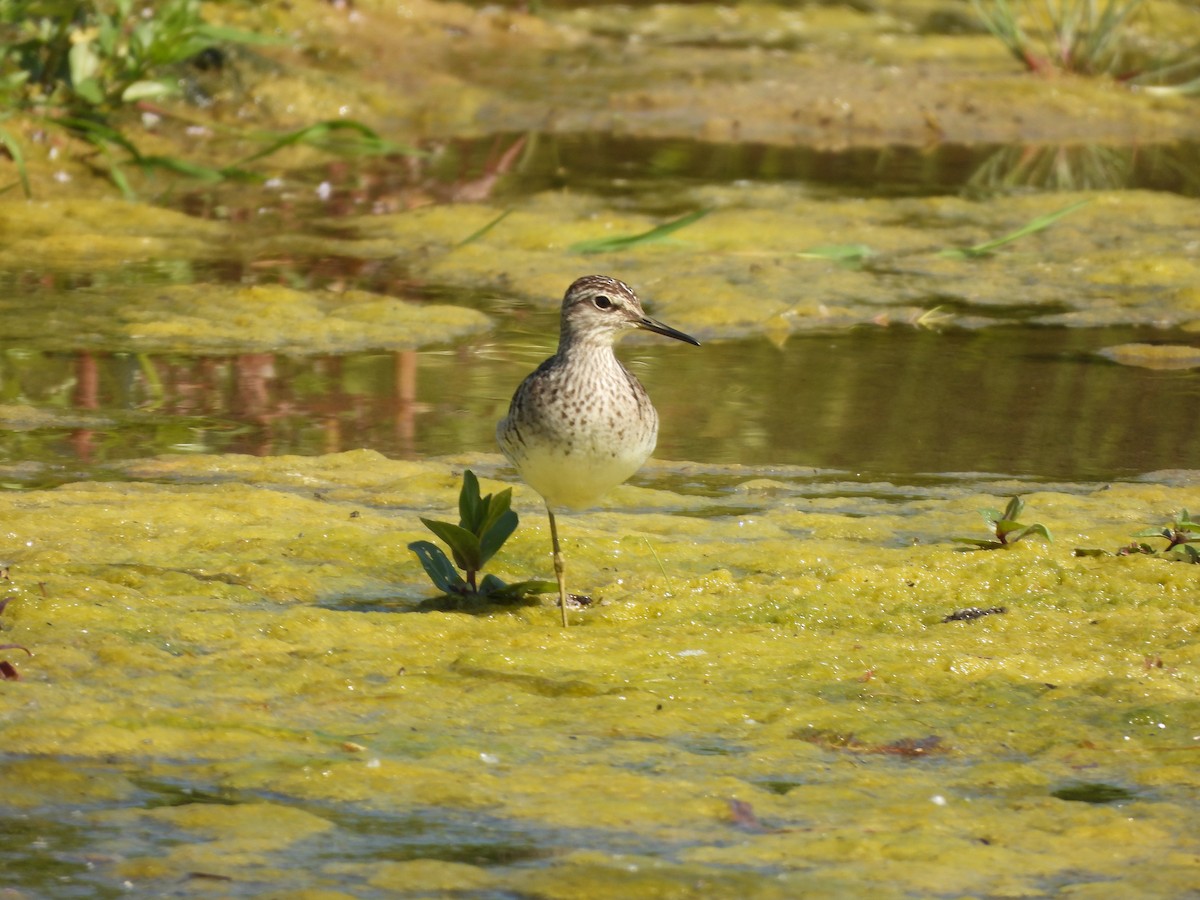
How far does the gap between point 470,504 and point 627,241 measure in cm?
434

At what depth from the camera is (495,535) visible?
17.1ft

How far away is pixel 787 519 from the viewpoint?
6.01m

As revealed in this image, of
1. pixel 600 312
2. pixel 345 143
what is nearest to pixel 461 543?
pixel 600 312

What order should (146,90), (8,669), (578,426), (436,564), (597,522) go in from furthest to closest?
(146,90) < (597,522) < (436,564) < (578,426) < (8,669)

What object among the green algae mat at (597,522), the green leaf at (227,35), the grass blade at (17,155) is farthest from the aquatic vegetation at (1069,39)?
the grass blade at (17,155)

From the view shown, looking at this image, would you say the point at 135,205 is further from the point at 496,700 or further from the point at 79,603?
the point at 496,700

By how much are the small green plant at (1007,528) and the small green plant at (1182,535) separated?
0.27 m

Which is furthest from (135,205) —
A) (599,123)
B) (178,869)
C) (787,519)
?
(178,869)

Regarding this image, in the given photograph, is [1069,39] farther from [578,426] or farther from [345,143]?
[578,426]

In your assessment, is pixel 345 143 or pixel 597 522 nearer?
pixel 597 522

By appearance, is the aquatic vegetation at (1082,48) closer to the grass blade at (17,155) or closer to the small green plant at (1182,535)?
the grass blade at (17,155)

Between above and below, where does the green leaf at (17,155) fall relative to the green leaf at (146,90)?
below

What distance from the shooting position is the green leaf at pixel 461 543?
511 cm

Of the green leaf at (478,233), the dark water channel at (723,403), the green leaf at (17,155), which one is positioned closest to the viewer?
the dark water channel at (723,403)
